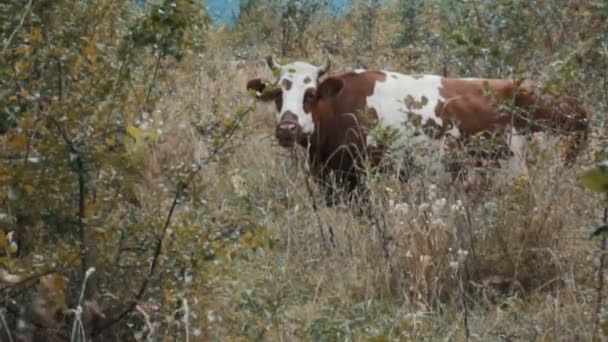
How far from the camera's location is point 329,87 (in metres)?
7.53

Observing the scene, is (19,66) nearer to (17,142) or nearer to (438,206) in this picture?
(17,142)

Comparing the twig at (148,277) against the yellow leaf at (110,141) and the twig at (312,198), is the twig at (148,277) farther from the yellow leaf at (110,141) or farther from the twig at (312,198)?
the twig at (312,198)

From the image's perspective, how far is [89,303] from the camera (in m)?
3.75

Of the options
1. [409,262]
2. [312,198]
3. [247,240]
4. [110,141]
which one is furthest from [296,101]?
[110,141]

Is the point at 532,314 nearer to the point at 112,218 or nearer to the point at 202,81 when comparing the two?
the point at 112,218

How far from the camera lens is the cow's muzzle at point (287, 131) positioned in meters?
7.12

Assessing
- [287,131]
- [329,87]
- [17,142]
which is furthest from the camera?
[329,87]

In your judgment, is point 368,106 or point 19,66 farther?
point 368,106

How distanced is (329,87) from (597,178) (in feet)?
20.6

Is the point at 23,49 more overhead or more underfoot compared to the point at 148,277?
more overhead

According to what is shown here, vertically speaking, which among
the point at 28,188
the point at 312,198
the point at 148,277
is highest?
the point at 28,188

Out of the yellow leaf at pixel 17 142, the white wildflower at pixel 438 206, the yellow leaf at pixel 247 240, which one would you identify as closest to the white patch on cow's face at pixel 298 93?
the white wildflower at pixel 438 206

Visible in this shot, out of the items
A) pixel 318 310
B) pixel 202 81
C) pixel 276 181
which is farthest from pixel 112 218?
pixel 202 81

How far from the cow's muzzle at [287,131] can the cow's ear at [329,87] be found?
395mm
